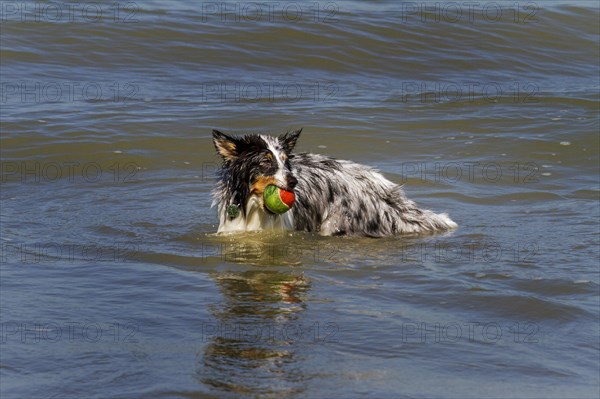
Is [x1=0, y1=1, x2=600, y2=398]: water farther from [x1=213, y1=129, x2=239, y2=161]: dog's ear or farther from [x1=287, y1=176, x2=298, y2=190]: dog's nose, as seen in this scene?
[x1=213, y1=129, x2=239, y2=161]: dog's ear

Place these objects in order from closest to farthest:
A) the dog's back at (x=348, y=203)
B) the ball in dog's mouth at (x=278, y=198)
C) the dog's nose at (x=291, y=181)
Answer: the dog's nose at (x=291, y=181)
the ball in dog's mouth at (x=278, y=198)
the dog's back at (x=348, y=203)

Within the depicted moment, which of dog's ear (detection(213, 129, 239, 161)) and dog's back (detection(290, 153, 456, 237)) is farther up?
dog's ear (detection(213, 129, 239, 161))

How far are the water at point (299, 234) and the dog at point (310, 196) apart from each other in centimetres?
20

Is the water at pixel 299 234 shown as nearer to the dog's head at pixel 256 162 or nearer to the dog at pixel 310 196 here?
the dog at pixel 310 196

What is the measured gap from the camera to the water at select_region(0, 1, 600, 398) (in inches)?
252

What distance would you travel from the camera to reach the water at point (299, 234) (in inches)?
252

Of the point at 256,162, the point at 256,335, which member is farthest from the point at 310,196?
the point at 256,335

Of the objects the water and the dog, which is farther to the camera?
the dog

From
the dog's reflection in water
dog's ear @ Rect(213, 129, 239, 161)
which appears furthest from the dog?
the dog's reflection in water

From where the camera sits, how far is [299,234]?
9609mm

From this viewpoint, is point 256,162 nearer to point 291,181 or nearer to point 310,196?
point 291,181

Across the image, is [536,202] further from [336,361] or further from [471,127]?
[336,361]

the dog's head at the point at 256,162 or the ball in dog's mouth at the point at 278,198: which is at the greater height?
the dog's head at the point at 256,162

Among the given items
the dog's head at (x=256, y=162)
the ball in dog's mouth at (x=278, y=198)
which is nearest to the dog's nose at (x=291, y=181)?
the dog's head at (x=256, y=162)
